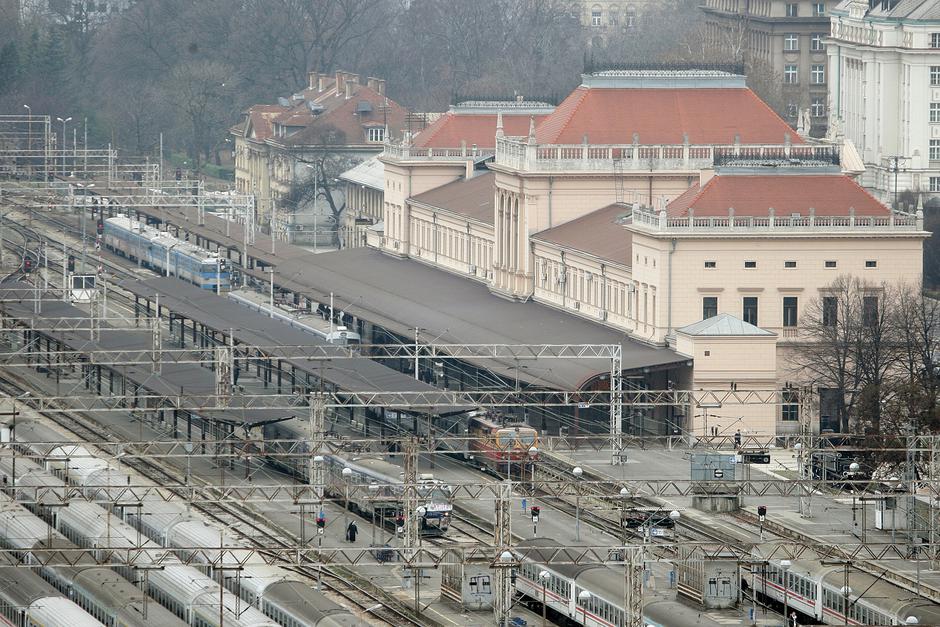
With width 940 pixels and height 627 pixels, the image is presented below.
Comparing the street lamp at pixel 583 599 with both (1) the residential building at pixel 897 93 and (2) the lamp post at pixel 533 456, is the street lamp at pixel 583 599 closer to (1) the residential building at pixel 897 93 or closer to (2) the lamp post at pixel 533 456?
(2) the lamp post at pixel 533 456

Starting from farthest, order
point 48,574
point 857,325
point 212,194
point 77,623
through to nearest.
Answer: point 212,194 < point 857,325 < point 48,574 < point 77,623

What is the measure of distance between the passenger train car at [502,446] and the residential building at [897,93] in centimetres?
6310

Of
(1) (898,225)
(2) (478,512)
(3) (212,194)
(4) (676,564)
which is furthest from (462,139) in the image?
(4) (676,564)

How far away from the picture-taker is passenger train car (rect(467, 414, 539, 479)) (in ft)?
325

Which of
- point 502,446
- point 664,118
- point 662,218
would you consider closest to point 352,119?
point 664,118

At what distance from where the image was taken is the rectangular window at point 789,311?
377 feet

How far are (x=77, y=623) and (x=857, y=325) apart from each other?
44318 mm

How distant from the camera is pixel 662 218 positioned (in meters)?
115

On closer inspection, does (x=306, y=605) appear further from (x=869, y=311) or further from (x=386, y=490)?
(x=869, y=311)

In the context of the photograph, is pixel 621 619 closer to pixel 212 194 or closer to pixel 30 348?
pixel 30 348

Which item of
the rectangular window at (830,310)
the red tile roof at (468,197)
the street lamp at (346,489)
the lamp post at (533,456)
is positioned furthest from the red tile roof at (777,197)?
the red tile roof at (468,197)

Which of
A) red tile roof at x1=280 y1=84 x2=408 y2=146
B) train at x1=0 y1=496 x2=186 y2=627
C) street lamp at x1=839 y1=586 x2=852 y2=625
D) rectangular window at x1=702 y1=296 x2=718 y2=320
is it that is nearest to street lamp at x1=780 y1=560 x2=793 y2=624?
street lamp at x1=839 y1=586 x2=852 y2=625

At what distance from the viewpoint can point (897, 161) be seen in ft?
536

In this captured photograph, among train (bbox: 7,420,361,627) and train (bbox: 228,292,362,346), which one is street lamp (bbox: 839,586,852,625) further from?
train (bbox: 228,292,362,346)
